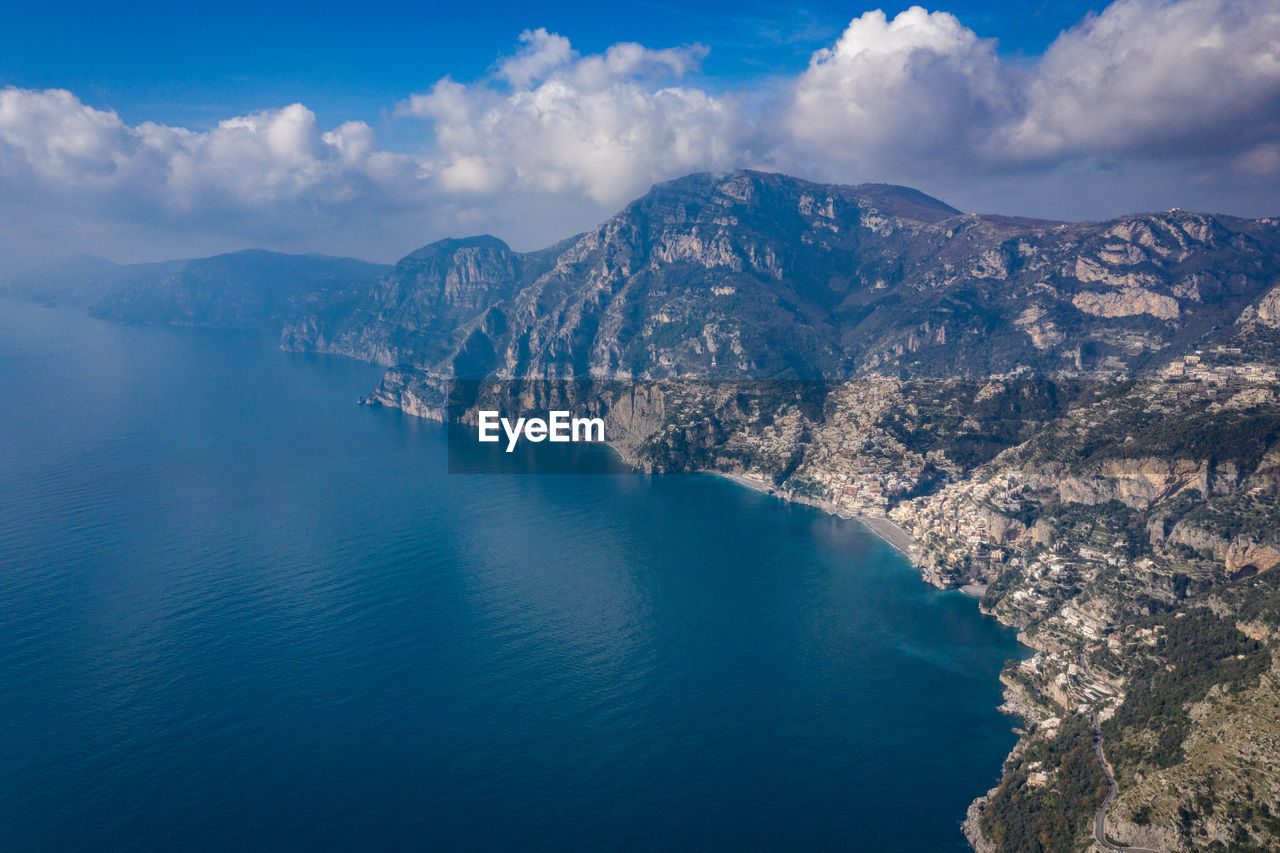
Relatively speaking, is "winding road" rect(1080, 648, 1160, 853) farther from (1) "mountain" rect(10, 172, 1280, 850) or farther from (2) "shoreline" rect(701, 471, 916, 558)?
(2) "shoreline" rect(701, 471, 916, 558)

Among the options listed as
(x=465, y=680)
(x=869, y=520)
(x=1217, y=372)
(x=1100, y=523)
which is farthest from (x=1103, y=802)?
(x=1217, y=372)

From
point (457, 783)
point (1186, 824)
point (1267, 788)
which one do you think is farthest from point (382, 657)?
point (1267, 788)

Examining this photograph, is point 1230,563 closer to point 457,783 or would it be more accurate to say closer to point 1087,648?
point 1087,648

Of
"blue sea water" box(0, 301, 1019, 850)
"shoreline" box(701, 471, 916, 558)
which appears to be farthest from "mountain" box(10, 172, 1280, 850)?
"blue sea water" box(0, 301, 1019, 850)

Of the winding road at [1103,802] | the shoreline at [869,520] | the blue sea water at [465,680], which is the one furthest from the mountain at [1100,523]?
the blue sea water at [465,680]

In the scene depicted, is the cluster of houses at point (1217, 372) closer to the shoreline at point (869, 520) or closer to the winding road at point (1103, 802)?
the shoreline at point (869, 520)
